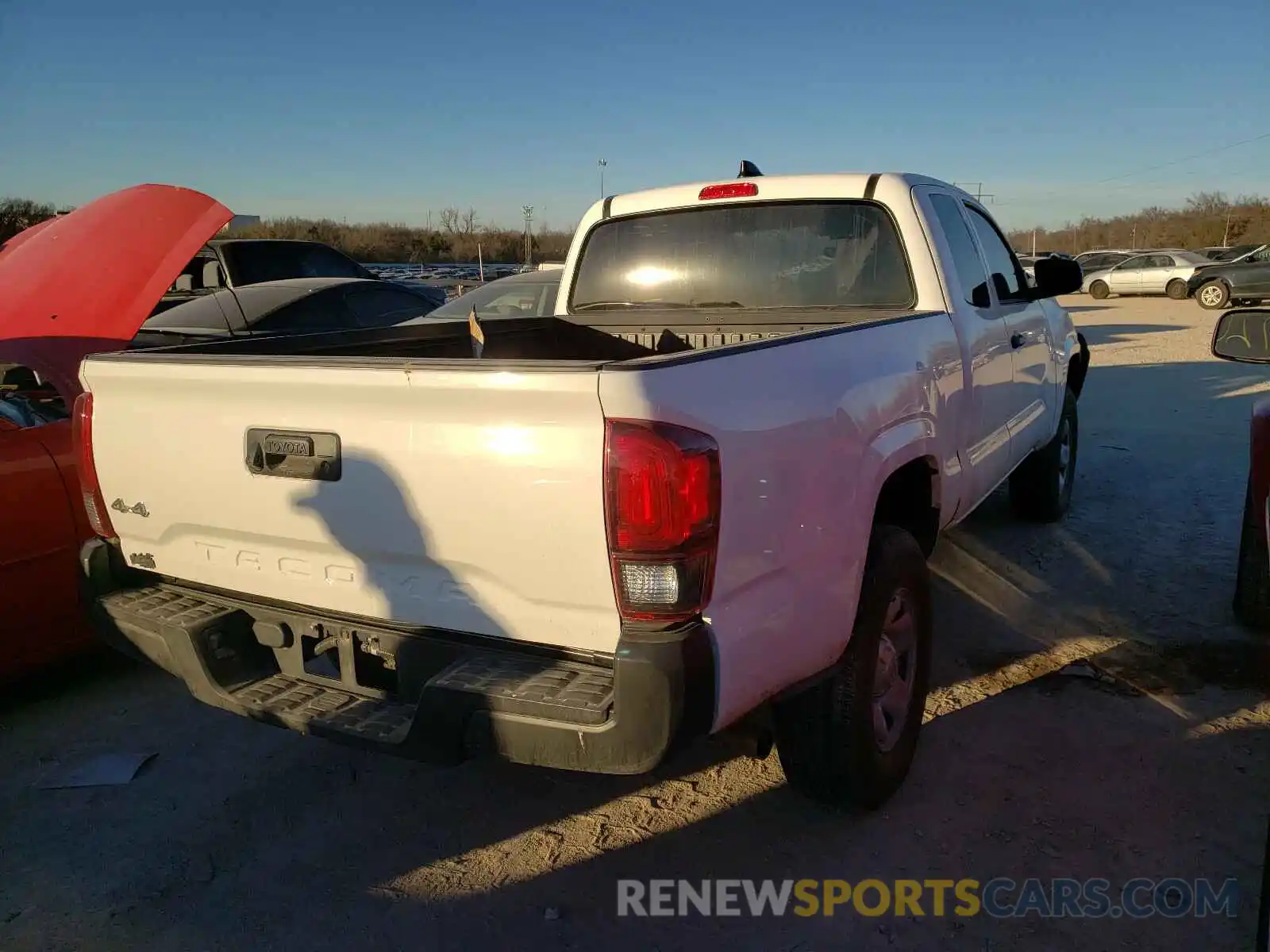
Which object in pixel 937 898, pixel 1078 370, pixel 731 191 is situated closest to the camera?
pixel 937 898

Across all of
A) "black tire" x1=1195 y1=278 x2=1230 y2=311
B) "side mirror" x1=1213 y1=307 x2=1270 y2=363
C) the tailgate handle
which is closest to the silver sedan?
"black tire" x1=1195 y1=278 x2=1230 y2=311

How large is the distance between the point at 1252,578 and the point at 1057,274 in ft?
5.47

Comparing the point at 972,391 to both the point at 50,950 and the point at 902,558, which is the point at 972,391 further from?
the point at 50,950

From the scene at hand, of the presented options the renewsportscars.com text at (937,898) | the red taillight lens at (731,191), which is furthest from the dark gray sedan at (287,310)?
the renewsportscars.com text at (937,898)

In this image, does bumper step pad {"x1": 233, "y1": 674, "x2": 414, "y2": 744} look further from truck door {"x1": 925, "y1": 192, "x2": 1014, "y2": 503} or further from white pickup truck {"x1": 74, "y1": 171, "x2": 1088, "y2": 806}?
truck door {"x1": 925, "y1": 192, "x2": 1014, "y2": 503}

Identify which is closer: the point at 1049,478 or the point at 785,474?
the point at 785,474

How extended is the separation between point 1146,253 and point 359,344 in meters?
30.7

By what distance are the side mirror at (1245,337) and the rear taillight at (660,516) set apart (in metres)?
1.80

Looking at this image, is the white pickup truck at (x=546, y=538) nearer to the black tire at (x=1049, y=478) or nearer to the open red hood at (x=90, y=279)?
the open red hood at (x=90, y=279)

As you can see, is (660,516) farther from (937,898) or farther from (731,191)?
(731,191)

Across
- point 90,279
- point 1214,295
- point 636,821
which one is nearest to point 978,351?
point 636,821

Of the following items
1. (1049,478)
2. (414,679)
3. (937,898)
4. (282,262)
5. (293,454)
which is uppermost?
(282,262)

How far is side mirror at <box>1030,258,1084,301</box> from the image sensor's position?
15.0ft

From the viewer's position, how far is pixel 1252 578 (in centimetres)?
427
